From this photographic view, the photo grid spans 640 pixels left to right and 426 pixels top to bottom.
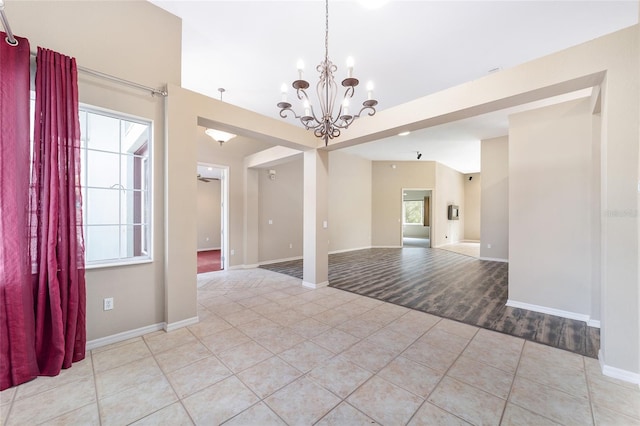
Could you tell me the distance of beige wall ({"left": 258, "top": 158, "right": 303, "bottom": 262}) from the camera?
6418 millimetres

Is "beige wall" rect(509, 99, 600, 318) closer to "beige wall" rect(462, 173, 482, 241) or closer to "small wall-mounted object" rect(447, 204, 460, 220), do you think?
"small wall-mounted object" rect(447, 204, 460, 220)

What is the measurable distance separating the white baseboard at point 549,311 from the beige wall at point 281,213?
16.4ft

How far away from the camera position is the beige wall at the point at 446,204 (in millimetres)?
9469

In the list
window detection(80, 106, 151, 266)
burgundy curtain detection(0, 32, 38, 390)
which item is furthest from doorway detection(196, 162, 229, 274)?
burgundy curtain detection(0, 32, 38, 390)

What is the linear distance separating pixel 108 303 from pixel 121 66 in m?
2.44

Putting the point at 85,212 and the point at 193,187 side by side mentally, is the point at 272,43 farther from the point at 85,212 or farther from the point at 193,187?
the point at 85,212

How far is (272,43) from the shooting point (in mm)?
3080

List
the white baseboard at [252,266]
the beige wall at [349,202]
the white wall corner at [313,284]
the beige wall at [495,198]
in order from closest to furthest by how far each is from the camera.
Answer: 1. the white wall corner at [313,284]
2. the white baseboard at [252,266]
3. the beige wall at [495,198]
4. the beige wall at [349,202]

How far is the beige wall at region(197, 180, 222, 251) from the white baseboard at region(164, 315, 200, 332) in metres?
6.72

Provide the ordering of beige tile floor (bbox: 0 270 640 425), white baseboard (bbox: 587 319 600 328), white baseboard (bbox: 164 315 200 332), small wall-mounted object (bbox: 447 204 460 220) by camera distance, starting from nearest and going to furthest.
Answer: beige tile floor (bbox: 0 270 640 425), white baseboard (bbox: 164 315 200 332), white baseboard (bbox: 587 319 600 328), small wall-mounted object (bbox: 447 204 460 220)

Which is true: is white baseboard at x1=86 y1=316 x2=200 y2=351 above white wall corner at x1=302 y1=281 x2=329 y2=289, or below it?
above

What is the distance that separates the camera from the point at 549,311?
3.29 m

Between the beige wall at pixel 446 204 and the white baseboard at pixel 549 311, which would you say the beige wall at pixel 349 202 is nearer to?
the beige wall at pixel 446 204

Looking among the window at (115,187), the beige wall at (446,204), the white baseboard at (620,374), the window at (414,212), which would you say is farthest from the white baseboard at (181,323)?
the window at (414,212)
